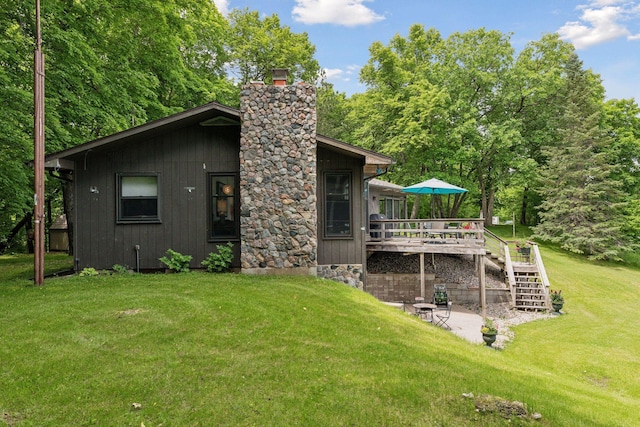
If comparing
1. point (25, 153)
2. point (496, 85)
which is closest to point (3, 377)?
point (25, 153)

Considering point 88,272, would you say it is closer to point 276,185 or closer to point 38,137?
point 38,137

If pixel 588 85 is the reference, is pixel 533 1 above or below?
above

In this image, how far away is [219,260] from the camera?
30.0 ft

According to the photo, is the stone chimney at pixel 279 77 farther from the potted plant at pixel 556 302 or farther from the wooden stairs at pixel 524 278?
the potted plant at pixel 556 302

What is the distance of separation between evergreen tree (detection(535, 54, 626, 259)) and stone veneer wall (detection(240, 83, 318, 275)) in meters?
17.5

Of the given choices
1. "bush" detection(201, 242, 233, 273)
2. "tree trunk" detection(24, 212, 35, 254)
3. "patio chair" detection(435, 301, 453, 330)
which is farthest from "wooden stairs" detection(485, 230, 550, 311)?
"tree trunk" detection(24, 212, 35, 254)

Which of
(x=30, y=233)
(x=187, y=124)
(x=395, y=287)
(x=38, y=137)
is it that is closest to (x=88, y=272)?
(x=38, y=137)

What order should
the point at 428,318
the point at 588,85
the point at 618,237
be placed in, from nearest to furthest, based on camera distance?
the point at 428,318 < the point at 618,237 < the point at 588,85

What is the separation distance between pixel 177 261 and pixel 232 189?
2.22 metres

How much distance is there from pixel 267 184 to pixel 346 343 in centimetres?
484

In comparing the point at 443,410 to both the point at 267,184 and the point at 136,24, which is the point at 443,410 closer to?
the point at 267,184

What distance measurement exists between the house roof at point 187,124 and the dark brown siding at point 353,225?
1.23ft

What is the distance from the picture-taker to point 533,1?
16.2 meters

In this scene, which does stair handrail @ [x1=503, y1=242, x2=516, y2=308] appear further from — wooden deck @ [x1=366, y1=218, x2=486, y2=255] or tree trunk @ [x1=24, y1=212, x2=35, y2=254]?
tree trunk @ [x1=24, y1=212, x2=35, y2=254]
